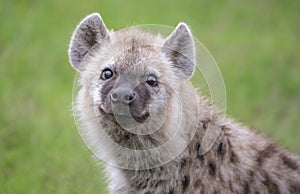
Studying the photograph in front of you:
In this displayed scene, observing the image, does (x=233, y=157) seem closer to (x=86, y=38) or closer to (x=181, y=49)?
(x=181, y=49)

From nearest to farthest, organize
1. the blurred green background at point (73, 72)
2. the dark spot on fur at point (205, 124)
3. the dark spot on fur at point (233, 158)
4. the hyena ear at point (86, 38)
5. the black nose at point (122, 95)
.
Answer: the black nose at point (122, 95) < the dark spot on fur at point (233, 158) < the dark spot on fur at point (205, 124) < the hyena ear at point (86, 38) < the blurred green background at point (73, 72)

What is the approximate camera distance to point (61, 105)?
8.47 meters

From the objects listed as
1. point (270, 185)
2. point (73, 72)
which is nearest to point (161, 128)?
point (270, 185)

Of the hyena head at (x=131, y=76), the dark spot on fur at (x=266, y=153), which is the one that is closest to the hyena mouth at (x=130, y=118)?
the hyena head at (x=131, y=76)

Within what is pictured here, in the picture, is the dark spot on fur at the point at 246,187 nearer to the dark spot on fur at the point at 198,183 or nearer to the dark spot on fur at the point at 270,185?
the dark spot on fur at the point at 270,185

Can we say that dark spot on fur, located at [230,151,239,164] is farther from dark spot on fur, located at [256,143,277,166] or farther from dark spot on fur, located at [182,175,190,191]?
dark spot on fur, located at [182,175,190,191]

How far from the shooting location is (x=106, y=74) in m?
5.12

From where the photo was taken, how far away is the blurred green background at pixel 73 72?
6.77 m

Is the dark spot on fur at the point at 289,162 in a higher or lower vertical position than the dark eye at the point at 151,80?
lower

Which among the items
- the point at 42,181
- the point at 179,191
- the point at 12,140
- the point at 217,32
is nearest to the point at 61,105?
the point at 12,140

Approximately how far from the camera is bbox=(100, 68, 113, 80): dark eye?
5098 mm

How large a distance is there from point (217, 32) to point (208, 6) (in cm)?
69

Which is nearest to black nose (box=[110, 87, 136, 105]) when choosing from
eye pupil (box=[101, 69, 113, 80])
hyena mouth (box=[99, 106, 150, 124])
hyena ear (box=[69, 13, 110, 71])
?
hyena mouth (box=[99, 106, 150, 124])

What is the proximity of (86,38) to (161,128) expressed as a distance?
832 mm
